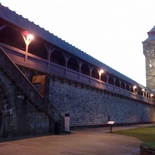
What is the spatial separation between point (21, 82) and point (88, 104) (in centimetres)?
1289

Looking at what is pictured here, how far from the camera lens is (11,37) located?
18.6m

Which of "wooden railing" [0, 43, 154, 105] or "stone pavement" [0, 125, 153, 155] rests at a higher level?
"wooden railing" [0, 43, 154, 105]

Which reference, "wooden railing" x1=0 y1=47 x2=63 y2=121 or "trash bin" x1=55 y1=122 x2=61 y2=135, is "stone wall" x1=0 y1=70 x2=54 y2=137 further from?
"trash bin" x1=55 y1=122 x2=61 y2=135

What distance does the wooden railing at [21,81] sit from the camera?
11.1m

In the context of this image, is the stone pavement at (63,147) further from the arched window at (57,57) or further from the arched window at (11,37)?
the arched window at (57,57)

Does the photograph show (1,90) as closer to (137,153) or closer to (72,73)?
(137,153)

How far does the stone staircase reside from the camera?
11.1 metres

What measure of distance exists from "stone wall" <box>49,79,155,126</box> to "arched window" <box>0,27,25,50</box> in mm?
4383

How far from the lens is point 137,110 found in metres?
39.4

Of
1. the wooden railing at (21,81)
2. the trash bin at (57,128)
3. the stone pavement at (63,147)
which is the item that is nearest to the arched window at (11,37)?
the wooden railing at (21,81)

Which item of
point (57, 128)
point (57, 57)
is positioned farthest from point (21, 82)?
point (57, 57)

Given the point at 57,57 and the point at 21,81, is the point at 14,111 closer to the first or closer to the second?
the point at 21,81

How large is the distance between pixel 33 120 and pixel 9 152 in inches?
203

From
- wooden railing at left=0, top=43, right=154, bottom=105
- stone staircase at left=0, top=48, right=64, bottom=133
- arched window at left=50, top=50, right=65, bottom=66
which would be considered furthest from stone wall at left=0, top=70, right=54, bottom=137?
arched window at left=50, top=50, right=65, bottom=66
